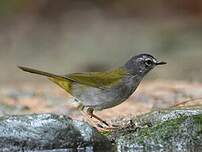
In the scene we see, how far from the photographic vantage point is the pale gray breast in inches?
298

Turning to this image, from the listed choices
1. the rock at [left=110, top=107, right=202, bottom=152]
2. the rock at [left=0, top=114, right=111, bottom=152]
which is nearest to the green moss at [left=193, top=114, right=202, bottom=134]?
the rock at [left=110, top=107, right=202, bottom=152]

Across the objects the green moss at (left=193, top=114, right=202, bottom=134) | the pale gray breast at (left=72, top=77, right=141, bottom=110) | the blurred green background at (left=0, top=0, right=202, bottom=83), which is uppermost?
the blurred green background at (left=0, top=0, right=202, bottom=83)

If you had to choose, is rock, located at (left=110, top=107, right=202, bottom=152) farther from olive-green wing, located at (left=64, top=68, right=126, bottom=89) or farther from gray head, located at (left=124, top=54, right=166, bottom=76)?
gray head, located at (left=124, top=54, right=166, bottom=76)

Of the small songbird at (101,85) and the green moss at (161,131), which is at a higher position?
the small songbird at (101,85)

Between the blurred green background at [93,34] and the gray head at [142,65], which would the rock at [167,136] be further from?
the blurred green background at [93,34]

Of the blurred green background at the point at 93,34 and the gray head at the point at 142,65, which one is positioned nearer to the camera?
the gray head at the point at 142,65

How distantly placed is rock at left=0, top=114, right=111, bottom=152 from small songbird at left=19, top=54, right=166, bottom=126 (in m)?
0.49

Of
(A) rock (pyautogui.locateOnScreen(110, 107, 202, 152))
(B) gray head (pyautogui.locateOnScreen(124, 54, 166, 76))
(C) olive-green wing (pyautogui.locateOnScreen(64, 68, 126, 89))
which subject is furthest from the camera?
(B) gray head (pyautogui.locateOnScreen(124, 54, 166, 76))

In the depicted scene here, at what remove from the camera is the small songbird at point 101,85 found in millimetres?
7594

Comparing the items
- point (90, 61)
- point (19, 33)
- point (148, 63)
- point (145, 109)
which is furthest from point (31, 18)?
point (148, 63)

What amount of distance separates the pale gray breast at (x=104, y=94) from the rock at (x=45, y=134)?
0.47 meters

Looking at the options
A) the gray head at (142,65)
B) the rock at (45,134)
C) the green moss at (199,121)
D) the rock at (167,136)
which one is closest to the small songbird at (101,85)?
the gray head at (142,65)

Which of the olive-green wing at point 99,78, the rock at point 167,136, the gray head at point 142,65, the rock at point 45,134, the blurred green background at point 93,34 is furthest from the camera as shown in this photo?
the blurred green background at point 93,34

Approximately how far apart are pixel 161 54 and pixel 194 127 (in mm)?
8815
